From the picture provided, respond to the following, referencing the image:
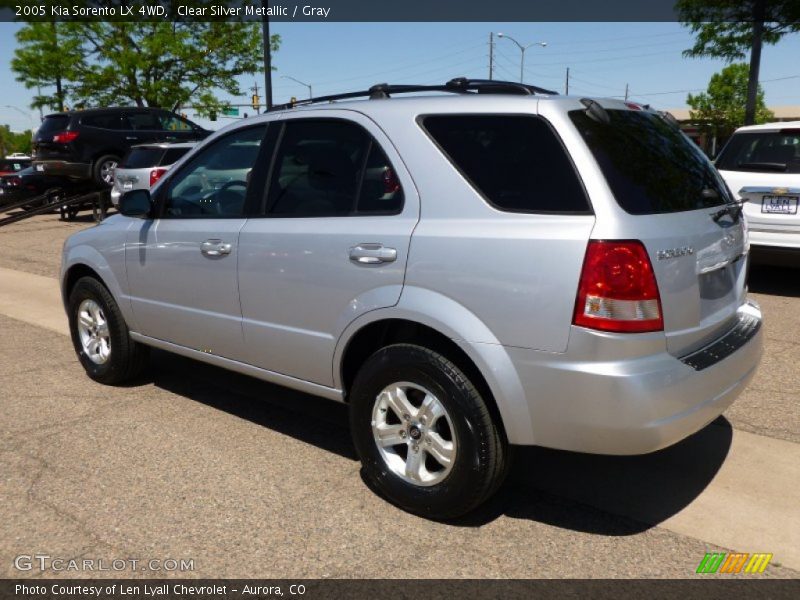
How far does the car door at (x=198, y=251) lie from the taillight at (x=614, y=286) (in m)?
2.01

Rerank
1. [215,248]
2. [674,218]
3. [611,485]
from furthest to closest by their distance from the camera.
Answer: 1. [215,248]
2. [611,485]
3. [674,218]

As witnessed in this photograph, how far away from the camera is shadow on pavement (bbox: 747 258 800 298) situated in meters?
7.88

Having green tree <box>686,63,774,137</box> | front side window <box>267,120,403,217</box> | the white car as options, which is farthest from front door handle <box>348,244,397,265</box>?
green tree <box>686,63,774,137</box>

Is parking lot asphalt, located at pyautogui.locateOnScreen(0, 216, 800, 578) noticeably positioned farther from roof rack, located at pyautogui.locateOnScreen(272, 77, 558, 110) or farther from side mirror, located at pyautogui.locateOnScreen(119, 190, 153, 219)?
roof rack, located at pyautogui.locateOnScreen(272, 77, 558, 110)

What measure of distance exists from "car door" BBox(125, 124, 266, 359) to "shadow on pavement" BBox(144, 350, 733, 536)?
2.21ft

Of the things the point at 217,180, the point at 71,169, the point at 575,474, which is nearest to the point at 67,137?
the point at 71,169

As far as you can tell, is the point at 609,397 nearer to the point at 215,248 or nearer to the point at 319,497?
the point at 319,497

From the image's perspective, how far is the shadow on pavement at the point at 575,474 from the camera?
3359 mm

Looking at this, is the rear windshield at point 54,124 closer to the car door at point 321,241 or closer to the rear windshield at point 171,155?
the rear windshield at point 171,155

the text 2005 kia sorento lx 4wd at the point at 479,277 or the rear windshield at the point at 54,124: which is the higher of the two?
the rear windshield at the point at 54,124

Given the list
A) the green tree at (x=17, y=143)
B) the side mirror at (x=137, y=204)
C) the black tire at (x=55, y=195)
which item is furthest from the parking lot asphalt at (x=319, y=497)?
the green tree at (x=17, y=143)

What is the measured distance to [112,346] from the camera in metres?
5.07

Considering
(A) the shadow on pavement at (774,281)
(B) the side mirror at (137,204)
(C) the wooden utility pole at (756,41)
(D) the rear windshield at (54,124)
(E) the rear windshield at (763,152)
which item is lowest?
(A) the shadow on pavement at (774,281)

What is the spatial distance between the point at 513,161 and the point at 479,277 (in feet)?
1.68
